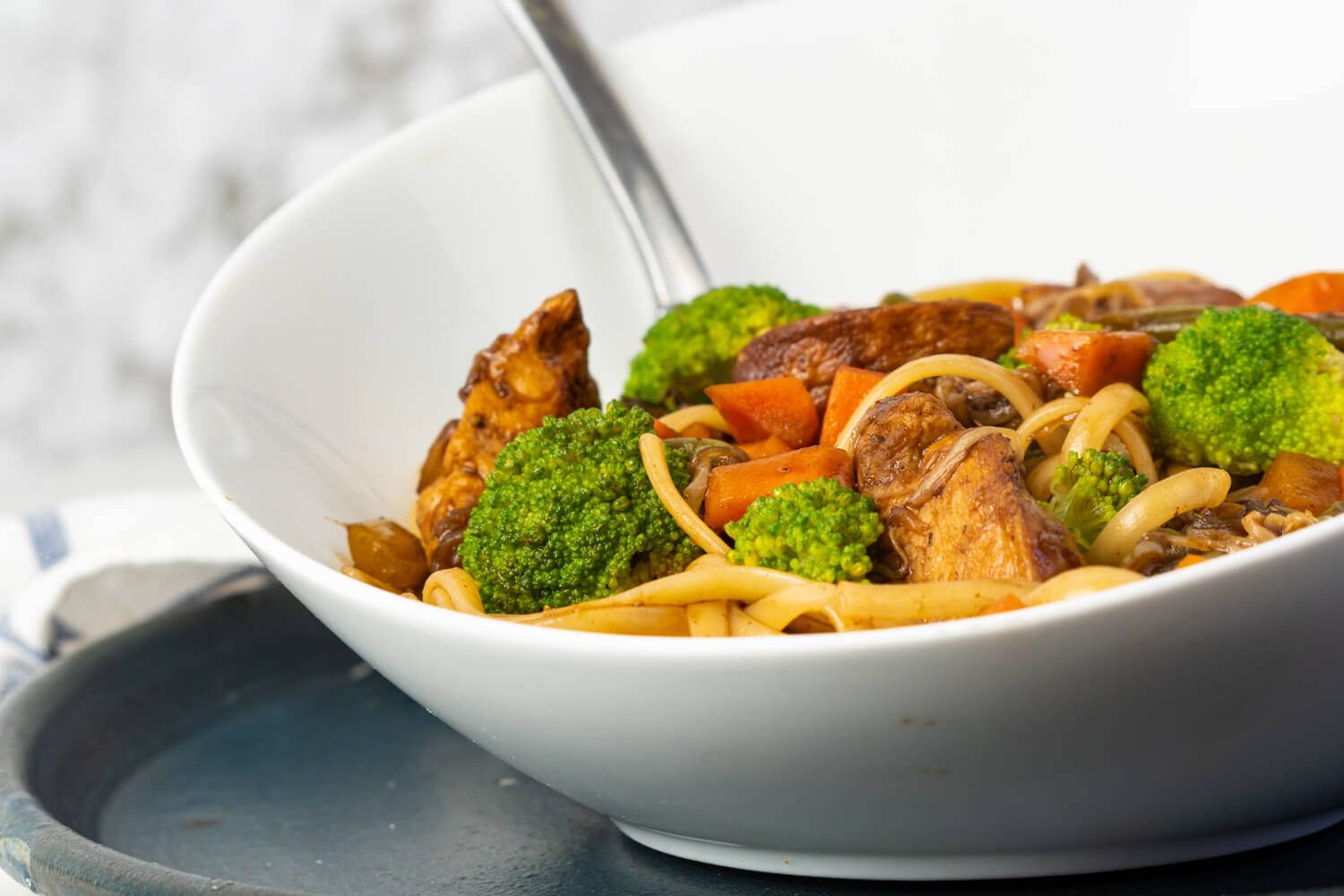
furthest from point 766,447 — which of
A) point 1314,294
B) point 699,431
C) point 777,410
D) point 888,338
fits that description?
point 1314,294

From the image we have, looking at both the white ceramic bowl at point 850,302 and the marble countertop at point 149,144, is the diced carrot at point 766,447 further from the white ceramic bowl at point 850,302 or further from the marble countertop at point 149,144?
the marble countertop at point 149,144

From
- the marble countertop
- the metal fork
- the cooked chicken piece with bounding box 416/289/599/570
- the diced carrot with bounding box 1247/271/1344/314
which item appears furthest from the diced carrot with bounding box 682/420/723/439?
the marble countertop

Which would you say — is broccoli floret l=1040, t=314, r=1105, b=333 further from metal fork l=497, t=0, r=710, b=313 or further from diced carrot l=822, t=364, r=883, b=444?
metal fork l=497, t=0, r=710, b=313

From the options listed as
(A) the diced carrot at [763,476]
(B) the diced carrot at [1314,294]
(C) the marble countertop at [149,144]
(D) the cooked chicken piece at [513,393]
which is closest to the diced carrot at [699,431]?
(D) the cooked chicken piece at [513,393]

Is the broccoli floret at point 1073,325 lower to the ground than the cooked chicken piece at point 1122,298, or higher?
higher

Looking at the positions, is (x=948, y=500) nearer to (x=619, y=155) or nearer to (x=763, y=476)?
(x=763, y=476)

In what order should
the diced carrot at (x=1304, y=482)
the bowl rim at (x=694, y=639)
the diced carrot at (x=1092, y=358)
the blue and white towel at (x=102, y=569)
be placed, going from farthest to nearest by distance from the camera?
the blue and white towel at (x=102, y=569), the diced carrot at (x=1092, y=358), the diced carrot at (x=1304, y=482), the bowl rim at (x=694, y=639)
